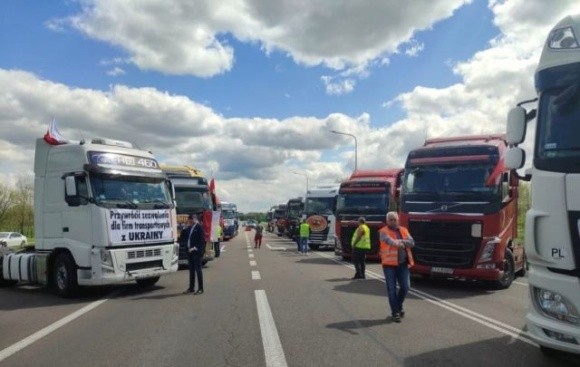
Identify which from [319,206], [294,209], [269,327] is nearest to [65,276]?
[269,327]

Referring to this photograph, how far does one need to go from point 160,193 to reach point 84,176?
2.00 metres

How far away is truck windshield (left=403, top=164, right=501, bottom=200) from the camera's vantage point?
12.2m

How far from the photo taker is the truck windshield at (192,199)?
62.0 ft

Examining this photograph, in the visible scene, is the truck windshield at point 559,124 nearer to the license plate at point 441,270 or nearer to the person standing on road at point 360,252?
the license plate at point 441,270

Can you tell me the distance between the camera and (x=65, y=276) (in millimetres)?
11875

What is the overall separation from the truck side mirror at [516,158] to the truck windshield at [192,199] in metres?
14.0

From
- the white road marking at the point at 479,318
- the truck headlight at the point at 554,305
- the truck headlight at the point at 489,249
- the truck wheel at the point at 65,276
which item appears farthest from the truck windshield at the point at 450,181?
the truck wheel at the point at 65,276

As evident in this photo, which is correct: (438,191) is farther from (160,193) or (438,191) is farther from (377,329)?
(160,193)

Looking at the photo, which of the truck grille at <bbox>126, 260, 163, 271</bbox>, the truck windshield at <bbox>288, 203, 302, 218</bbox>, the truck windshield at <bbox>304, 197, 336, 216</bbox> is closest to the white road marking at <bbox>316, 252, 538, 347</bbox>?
the truck grille at <bbox>126, 260, 163, 271</bbox>

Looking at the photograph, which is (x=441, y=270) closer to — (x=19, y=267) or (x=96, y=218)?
(x=96, y=218)

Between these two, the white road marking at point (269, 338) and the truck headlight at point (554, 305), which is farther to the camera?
the white road marking at point (269, 338)

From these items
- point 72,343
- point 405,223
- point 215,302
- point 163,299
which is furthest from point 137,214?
point 405,223

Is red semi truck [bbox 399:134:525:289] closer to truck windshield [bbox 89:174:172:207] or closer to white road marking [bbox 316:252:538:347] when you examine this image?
white road marking [bbox 316:252:538:347]

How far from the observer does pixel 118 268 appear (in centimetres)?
1145
